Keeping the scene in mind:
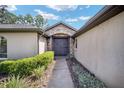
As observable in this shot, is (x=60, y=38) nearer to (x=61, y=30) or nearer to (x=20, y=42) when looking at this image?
(x=61, y=30)

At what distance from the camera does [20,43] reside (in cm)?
1091

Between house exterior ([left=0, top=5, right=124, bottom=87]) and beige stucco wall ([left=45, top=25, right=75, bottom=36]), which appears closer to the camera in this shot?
house exterior ([left=0, top=5, right=124, bottom=87])

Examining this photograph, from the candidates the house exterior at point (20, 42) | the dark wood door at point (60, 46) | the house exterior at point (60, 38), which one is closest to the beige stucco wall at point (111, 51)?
the house exterior at point (20, 42)

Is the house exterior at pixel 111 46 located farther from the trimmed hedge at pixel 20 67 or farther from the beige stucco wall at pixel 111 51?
the trimmed hedge at pixel 20 67

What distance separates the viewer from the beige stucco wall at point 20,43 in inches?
428

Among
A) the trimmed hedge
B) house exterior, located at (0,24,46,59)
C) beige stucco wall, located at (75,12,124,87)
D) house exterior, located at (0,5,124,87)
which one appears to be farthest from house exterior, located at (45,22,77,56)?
beige stucco wall, located at (75,12,124,87)

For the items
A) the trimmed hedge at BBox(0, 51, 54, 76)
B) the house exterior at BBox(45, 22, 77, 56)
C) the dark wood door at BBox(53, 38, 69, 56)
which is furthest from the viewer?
the dark wood door at BBox(53, 38, 69, 56)

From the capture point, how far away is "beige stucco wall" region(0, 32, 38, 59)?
10.9m

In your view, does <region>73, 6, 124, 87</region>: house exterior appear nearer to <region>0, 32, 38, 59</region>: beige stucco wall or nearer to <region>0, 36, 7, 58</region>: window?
<region>0, 32, 38, 59</region>: beige stucco wall

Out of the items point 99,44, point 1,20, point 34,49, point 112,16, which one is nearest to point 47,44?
point 34,49

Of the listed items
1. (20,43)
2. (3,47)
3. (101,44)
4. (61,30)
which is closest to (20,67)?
(20,43)

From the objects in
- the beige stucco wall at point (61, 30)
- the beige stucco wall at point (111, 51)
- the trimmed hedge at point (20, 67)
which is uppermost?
the beige stucco wall at point (61, 30)

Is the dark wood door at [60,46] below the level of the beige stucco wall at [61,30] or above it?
below
